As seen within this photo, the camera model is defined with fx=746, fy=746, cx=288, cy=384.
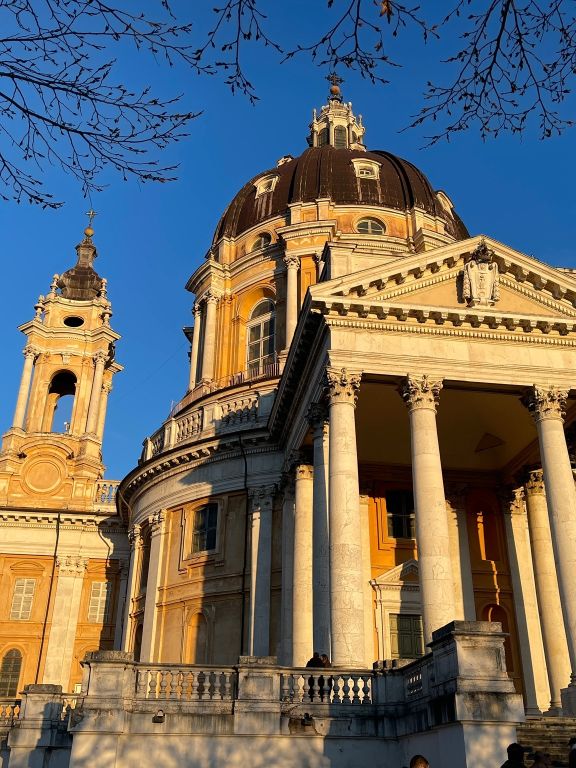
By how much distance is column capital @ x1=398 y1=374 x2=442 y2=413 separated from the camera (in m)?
17.9

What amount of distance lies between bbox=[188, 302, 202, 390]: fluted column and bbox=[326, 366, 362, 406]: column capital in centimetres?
1701

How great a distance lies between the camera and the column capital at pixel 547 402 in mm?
18469

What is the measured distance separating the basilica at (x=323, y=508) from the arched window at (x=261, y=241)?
0.12m

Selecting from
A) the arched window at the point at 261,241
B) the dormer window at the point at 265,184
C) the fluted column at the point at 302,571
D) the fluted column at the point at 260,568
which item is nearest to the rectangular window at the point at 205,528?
the fluted column at the point at 260,568

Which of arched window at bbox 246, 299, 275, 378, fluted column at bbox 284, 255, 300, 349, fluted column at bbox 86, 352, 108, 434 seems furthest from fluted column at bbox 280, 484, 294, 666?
fluted column at bbox 86, 352, 108, 434

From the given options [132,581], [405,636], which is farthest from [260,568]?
[132,581]

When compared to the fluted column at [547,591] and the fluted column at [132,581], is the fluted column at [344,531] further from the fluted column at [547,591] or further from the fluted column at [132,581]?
the fluted column at [132,581]

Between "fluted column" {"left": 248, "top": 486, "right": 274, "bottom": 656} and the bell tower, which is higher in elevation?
the bell tower

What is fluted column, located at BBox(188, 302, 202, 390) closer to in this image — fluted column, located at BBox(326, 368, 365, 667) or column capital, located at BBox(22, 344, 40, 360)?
column capital, located at BBox(22, 344, 40, 360)

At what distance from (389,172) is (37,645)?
1091 inches

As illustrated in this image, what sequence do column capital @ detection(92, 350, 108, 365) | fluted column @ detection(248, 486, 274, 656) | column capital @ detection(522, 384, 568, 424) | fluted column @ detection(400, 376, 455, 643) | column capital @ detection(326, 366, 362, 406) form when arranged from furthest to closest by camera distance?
column capital @ detection(92, 350, 108, 365) < fluted column @ detection(248, 486, 274, 656) < column capital @ detection(522, 384, 568, 424) < column capital @ detection(326, 366, 362, 406) < fluted column @ detection(400, 376, 455, 643)

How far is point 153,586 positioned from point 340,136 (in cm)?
2881

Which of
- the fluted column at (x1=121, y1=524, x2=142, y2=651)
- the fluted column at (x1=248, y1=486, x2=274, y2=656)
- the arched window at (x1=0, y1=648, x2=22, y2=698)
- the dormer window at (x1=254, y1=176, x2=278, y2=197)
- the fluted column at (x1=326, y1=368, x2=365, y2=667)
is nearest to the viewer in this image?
the fluted column at (x1=326, y1=368, x2=365, y2=667)

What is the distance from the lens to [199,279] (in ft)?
117
